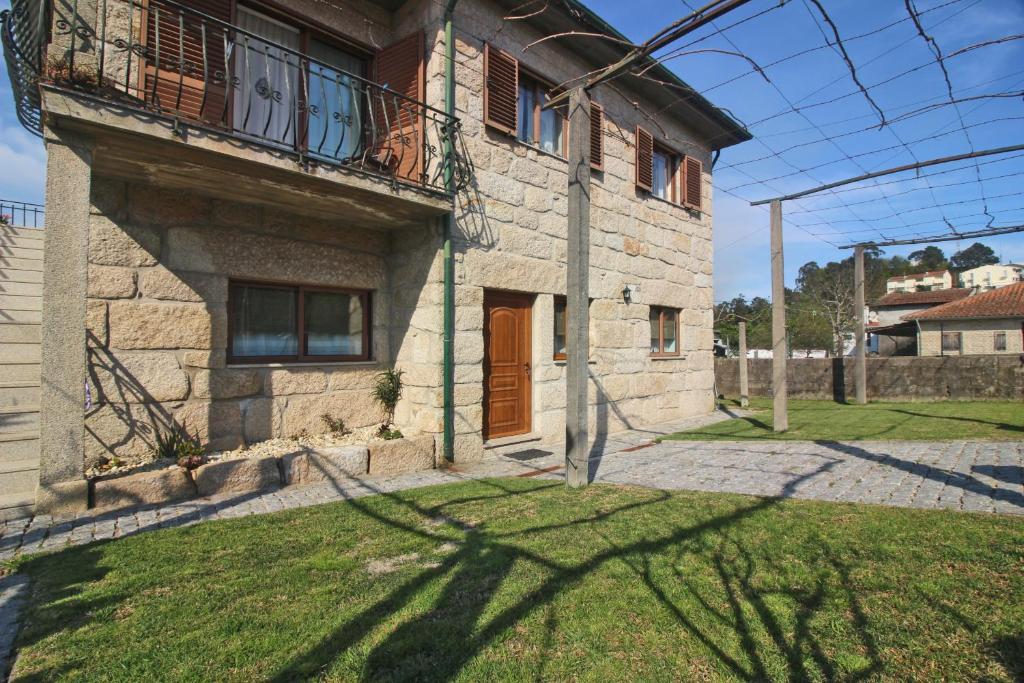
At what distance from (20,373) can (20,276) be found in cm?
200

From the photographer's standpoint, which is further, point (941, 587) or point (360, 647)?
point (941, 587)

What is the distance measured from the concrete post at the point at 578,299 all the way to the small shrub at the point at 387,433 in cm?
215

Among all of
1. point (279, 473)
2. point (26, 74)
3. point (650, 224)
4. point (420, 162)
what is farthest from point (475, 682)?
point (650, 224)

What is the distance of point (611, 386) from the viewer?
843cm

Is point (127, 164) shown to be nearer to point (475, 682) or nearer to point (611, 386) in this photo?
point (475, 682)

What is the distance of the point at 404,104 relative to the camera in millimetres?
6145

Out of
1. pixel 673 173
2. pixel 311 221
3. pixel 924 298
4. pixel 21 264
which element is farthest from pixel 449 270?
pixel 924 298

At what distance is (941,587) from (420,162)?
5.83 m

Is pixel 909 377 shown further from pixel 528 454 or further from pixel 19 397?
pixel 19 397

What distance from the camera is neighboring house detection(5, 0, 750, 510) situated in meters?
3.96

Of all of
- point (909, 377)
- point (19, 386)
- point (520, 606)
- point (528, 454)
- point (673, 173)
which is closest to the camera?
point (520, 606)

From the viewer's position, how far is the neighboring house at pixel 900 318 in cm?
2602

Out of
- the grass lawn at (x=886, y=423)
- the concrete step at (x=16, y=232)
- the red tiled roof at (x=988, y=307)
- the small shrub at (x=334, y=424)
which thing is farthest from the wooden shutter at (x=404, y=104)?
the red tiled roof at (x=988, y=307)

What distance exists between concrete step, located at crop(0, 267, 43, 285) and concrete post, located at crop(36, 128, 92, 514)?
2757 mm
